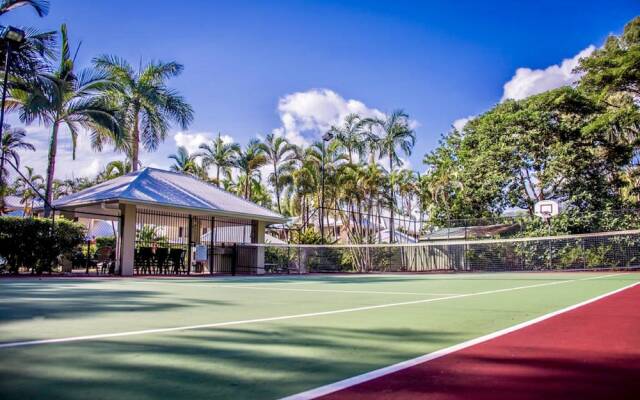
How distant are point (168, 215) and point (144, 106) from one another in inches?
282

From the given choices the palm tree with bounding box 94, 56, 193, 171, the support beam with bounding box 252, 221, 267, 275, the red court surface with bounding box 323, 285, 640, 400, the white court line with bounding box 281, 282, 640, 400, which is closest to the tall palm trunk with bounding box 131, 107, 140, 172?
the palm tree with bounding box 94, 56, 193, 171

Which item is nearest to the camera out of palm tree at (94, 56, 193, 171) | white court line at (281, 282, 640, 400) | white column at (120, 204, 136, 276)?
white court line at (281, 282, 640, 400)

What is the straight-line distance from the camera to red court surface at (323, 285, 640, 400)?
2451mm

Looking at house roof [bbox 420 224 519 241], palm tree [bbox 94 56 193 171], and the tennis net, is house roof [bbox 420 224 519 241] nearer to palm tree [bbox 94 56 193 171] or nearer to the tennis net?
the tennis net

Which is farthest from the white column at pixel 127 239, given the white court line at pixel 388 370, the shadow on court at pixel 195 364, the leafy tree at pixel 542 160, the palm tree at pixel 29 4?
the leafy tree at pixel 542 160

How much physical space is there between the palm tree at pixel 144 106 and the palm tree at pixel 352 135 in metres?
16.4

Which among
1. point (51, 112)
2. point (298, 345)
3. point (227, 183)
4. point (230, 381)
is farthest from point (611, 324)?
point (227, 183)

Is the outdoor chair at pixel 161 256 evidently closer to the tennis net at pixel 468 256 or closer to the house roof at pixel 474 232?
the tennis net at pixel 468 256

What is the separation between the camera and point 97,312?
553 centimetres

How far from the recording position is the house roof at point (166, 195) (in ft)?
63.0

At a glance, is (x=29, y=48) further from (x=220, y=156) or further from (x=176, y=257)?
(x=220, y=156)

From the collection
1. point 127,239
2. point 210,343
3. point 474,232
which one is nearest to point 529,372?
point 210,343

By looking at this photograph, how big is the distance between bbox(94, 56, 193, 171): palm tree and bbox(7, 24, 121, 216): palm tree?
272 centimetres

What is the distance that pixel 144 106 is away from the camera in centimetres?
2469
